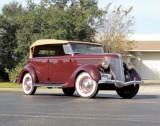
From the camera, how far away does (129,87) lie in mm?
13406

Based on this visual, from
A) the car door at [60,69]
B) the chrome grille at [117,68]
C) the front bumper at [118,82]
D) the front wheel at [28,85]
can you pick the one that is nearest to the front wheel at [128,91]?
the front bumper at [118,82]

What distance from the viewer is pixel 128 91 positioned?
44.1ft

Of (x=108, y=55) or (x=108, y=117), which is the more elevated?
(x=108, y=55)

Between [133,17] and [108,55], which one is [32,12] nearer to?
[133,17]

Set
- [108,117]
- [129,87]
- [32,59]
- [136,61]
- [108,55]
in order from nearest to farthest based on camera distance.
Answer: [108,117]
[108,55]
[129,87]
[32,59]
[136,61]

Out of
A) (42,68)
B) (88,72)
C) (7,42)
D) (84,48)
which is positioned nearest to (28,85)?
(42,68)

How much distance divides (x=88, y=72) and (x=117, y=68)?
1.01 metres

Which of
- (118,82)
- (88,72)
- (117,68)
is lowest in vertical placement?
(118,82)

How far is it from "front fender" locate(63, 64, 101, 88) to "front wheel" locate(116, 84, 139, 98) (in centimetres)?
175

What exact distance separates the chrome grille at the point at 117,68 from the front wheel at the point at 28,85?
352cm

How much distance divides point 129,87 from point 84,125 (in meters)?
6.83

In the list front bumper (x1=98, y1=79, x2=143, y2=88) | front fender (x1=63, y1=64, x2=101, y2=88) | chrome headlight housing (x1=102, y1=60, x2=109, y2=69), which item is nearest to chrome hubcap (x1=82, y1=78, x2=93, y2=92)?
front fender (x1=63, y1=64, x2=101, y2=88)

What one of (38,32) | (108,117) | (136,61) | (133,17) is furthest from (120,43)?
(108,117)

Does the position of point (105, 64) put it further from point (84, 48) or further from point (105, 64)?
point (84, 48)
